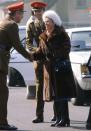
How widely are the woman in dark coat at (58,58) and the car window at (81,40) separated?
11.4 feet

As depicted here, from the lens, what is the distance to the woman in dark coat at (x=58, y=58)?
9.84 m

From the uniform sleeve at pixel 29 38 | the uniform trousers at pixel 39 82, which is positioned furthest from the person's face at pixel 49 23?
the uniform trousers at pixel 39 82

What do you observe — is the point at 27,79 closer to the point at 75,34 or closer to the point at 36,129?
the point at 75,34

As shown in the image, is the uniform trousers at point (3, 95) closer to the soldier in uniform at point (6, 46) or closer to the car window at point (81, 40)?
the soldier in uniform at point (6, 46)

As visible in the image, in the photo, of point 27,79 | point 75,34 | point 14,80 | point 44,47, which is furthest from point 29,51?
point 14,80

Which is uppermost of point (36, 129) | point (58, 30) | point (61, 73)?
point (58, 30)

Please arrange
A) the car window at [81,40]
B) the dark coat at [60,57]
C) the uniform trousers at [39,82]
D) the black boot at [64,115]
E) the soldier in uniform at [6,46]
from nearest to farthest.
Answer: the soldier in uniform at [6,46]
the dark coat at [60,57]
the black boot at [64,115]
the uniform trousers at [39,82]
the car window at [81,40]

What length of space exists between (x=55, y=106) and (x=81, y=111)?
194cm

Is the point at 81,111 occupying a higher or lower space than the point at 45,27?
lower

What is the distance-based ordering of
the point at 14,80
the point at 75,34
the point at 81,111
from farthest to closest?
1. the point at 14,80
2. the point at 75,34
3. the point at 81,111

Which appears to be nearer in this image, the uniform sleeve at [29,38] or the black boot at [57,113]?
the black boot at [57,113]

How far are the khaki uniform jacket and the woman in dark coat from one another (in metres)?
0.41

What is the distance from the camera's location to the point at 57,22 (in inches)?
390

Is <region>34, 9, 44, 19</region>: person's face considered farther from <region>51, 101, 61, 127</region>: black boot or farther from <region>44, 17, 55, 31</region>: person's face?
<region>51, 101, 61, 127</region>: black boot
